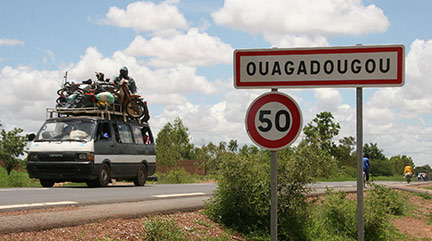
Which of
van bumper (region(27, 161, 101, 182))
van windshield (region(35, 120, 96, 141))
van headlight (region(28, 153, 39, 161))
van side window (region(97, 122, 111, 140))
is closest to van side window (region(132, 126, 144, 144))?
van side window (region(97, 122, 111, 140))

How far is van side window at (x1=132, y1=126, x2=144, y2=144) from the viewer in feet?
62.8

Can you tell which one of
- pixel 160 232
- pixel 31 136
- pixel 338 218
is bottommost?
pixel 338 218

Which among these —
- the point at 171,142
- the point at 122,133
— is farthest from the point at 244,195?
the point at 171,142

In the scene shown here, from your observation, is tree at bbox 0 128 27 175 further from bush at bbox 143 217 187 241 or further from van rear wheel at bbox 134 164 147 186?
bush at bbox 143 217 187 241

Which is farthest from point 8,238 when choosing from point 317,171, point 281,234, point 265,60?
point 317,171

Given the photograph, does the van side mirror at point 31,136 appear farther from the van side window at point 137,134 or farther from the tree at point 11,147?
the tree at point 11,147

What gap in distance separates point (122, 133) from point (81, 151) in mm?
2095

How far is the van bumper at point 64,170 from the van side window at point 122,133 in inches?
57.3

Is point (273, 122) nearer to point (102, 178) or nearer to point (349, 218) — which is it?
point (349, 218)

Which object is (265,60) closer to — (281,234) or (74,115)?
(281,234)

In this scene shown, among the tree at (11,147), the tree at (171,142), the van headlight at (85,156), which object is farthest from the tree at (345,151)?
the van headlight at (85,156)

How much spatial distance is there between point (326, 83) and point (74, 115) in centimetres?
1331

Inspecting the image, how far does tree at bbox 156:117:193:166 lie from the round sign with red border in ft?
154

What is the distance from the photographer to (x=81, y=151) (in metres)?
16.5
